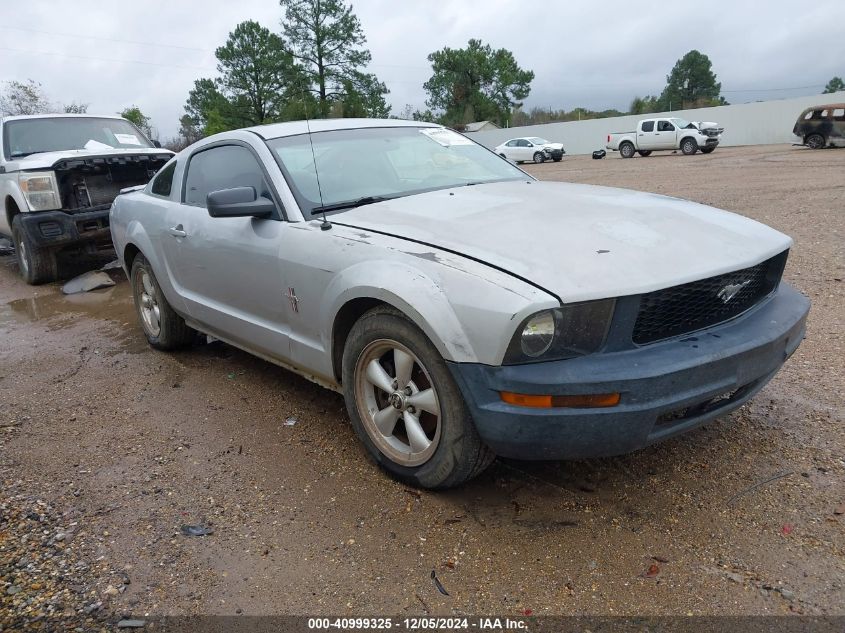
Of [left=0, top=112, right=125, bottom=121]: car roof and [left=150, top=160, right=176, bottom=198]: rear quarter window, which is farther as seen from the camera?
[left=0, top=112, right=125, bottom=121]: car roof

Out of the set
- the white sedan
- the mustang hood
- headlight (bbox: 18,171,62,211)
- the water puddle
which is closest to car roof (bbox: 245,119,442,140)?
the mustang hood

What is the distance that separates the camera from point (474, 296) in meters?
2.31

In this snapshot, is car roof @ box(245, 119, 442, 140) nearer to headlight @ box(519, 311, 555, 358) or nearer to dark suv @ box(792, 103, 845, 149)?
headlight @ box(519, 311, 555, 358)

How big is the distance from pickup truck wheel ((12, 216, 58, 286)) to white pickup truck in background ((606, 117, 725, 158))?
1041 inches

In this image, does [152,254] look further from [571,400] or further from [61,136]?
[61,136]

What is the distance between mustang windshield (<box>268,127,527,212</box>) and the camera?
3426 mm

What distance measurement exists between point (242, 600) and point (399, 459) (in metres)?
0.86

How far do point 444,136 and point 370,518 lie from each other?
2.62m

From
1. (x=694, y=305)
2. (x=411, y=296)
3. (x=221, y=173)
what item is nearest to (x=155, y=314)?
(x=221, y=173)

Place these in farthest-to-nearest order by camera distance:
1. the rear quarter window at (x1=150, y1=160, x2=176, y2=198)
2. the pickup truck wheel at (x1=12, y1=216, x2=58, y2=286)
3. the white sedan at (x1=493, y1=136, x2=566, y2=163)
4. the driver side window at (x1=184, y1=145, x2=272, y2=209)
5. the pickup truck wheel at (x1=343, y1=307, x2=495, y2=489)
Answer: the white sedan at (x1=493, y1=136, x2=566, y2=163)
the pickup truck wheel at (x1=12, y1=216, x2=58, y2=286)
the rear quarter window at (x1=150, y1=160, x2=176, y2=198)
the driver side window at (x1=184, y1=145, x2=272, y2=209)
the pickup truck wheel at (x1=343, y1=307, x2=495, y2=489)

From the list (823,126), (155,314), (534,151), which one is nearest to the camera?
(155,314)

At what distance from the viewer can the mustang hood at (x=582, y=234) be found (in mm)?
2328

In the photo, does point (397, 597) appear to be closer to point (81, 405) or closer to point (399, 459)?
point (399, 459)

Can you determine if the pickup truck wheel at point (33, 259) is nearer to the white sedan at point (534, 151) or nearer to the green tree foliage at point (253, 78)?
the white sedan at point (534, 151)
